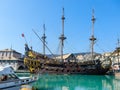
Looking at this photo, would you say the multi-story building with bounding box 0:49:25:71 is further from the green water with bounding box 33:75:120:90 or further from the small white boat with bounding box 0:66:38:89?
the small white boat with bounding box 0:66:38:89

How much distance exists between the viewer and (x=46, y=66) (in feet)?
192

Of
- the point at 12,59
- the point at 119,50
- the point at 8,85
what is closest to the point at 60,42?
the point at 119,50

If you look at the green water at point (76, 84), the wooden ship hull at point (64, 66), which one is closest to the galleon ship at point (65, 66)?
the wooden ship hull at point (64, 66)

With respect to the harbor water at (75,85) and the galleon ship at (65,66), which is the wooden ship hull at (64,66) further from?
the harbor water at (75,85)

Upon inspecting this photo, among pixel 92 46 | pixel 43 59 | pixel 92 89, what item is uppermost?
pixel 92 46

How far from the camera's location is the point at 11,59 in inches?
3600

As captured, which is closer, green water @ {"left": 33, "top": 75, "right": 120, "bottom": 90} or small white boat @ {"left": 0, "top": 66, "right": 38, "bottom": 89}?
small white boat @ {"left": 0, "top": 66, "right": 38, "bottom": 89}

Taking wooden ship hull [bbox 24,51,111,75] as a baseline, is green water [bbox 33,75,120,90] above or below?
below

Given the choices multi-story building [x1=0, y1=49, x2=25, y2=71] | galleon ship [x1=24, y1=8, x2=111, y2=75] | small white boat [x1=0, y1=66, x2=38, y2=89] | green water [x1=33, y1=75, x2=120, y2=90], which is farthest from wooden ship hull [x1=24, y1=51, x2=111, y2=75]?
small white boat [x1=0, y1=66, x2=38, y2=89]

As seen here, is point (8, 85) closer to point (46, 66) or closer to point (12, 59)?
point (46, 66)

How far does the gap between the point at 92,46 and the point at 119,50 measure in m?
11.3

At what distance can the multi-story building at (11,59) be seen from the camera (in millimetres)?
90775

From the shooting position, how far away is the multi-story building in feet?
298

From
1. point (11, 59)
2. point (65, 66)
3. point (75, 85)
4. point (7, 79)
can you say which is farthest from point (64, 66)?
point (11, 59)
